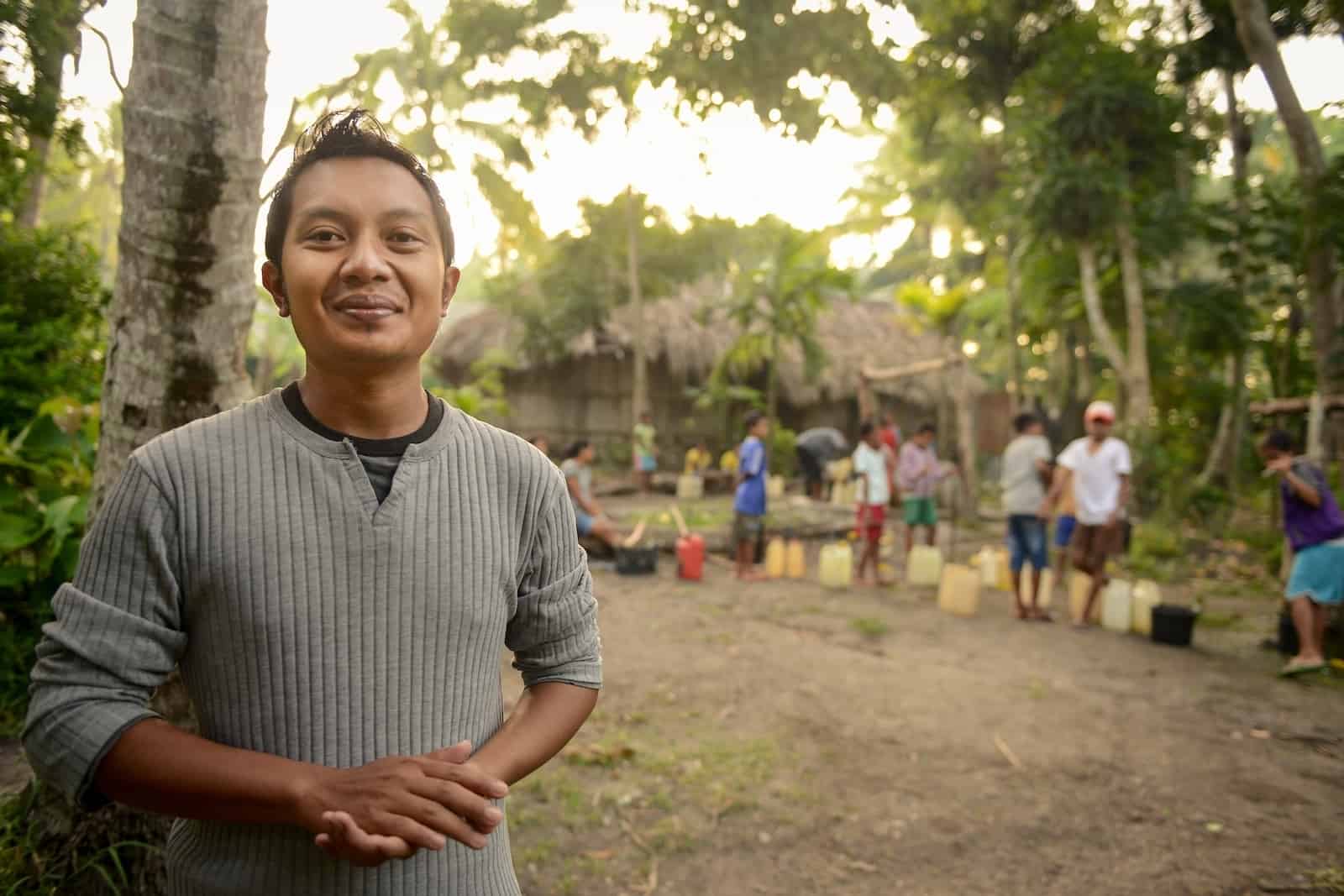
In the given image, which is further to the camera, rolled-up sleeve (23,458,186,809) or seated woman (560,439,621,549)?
seated woman (560,439,621,549)

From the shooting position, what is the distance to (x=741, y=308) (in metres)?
14.1

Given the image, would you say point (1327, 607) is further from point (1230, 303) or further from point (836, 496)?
point (836, 496)

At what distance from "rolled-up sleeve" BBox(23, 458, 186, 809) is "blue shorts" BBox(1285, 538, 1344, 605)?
678 cm

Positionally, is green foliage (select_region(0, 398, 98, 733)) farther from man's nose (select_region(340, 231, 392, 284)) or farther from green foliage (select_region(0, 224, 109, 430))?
man's nose (select_region(340, 231, 392, 284))

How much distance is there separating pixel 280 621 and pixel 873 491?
26.8 ft

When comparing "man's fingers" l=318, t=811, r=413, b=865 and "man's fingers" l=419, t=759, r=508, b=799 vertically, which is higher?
"man's fingers" l=419, t=759, r=508, b=799

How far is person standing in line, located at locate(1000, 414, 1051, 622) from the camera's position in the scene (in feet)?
24.1

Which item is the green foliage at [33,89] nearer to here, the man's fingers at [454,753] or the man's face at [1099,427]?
the man's fingers at [454,753]

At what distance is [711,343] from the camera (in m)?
19.0

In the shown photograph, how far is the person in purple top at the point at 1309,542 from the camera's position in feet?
18.8

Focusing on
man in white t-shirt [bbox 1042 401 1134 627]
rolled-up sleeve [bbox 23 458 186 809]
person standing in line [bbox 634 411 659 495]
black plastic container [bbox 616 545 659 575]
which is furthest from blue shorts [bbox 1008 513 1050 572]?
person standing in line [bbox 634 411 659 495]

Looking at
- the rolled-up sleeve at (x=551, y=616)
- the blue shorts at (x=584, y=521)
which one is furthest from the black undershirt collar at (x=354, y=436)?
the blue shorts at (x=584, y=521)

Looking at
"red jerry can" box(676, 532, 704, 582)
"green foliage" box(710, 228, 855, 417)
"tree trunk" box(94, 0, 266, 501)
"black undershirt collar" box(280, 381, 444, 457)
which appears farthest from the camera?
"green foliage" box(710, 228, 855, 417)

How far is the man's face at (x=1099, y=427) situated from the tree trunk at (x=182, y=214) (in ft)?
21.1
